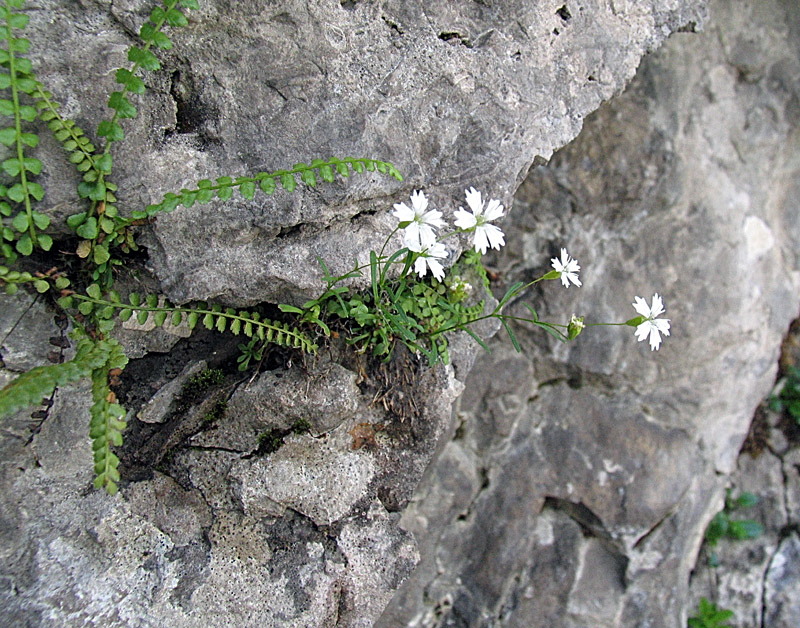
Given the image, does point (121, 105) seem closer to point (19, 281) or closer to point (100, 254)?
point (100, 254)

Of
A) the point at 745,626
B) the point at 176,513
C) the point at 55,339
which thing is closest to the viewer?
the point at 55,339

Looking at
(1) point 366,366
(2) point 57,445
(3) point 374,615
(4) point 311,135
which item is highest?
(4) point 311,135

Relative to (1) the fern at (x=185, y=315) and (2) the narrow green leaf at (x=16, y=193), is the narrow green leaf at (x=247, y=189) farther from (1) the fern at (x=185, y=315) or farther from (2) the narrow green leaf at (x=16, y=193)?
(2) the narrow green leaf at (x=16, y=193)

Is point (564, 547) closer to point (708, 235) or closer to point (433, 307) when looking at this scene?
point (433, 307)

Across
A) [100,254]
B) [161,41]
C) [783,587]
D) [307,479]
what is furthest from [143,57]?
[783,587]

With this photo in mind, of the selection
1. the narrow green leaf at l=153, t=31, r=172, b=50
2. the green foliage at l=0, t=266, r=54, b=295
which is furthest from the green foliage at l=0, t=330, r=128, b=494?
the narrow green leaf at l=153, t=31, r=172, b=50

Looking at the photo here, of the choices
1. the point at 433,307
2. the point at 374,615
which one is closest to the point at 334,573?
the point at 374,615
